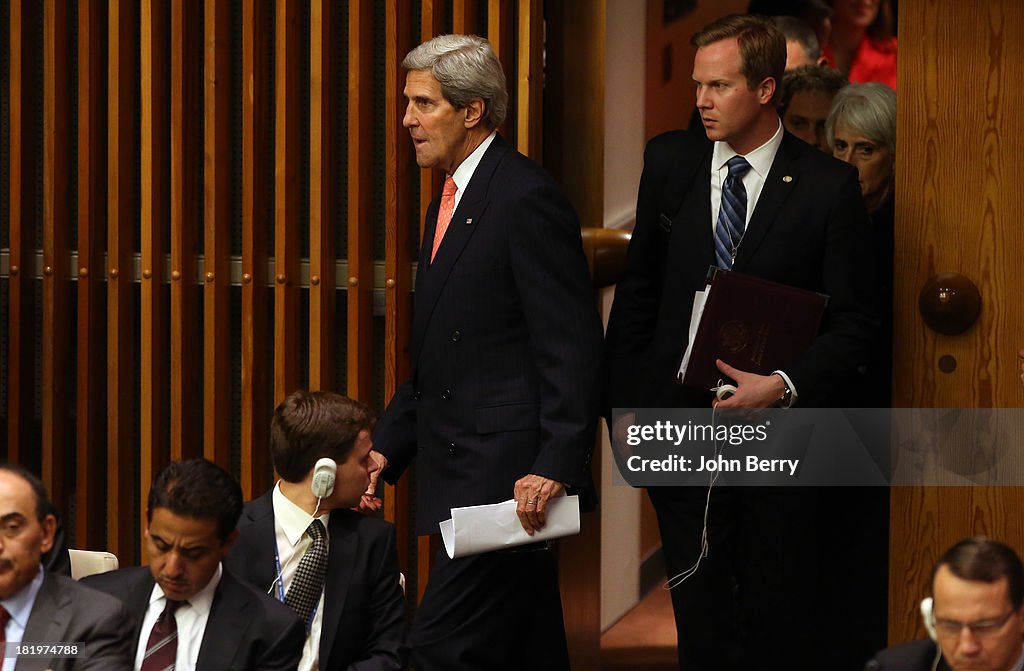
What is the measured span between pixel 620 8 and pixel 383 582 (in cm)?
330

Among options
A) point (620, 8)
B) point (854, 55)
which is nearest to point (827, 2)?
point (854, 55)

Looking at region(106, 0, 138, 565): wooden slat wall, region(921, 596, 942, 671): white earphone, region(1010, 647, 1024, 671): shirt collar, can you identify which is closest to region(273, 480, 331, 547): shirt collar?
region(921, 596, 942, 671): white earphone

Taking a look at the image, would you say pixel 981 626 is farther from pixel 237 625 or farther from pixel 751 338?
pixel 237 625

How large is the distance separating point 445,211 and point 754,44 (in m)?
0.81

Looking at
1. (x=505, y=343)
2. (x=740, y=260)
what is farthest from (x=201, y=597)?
(x=740, y=260)

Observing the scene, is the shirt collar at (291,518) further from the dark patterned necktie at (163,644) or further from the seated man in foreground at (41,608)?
the seated man in foreground at (41,608)

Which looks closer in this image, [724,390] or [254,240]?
[724,390]

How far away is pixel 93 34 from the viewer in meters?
4.58

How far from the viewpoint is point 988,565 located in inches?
100

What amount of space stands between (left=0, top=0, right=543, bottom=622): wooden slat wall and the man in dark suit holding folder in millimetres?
696

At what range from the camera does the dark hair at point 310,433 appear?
10.6 ft

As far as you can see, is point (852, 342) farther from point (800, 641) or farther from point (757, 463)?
point (800, 641)

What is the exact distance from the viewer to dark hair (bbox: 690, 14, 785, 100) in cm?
364

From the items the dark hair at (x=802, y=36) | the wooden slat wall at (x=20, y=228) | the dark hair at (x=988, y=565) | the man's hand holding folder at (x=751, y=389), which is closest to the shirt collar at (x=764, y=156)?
the man's hand holding folder at (x=751, y=389)
